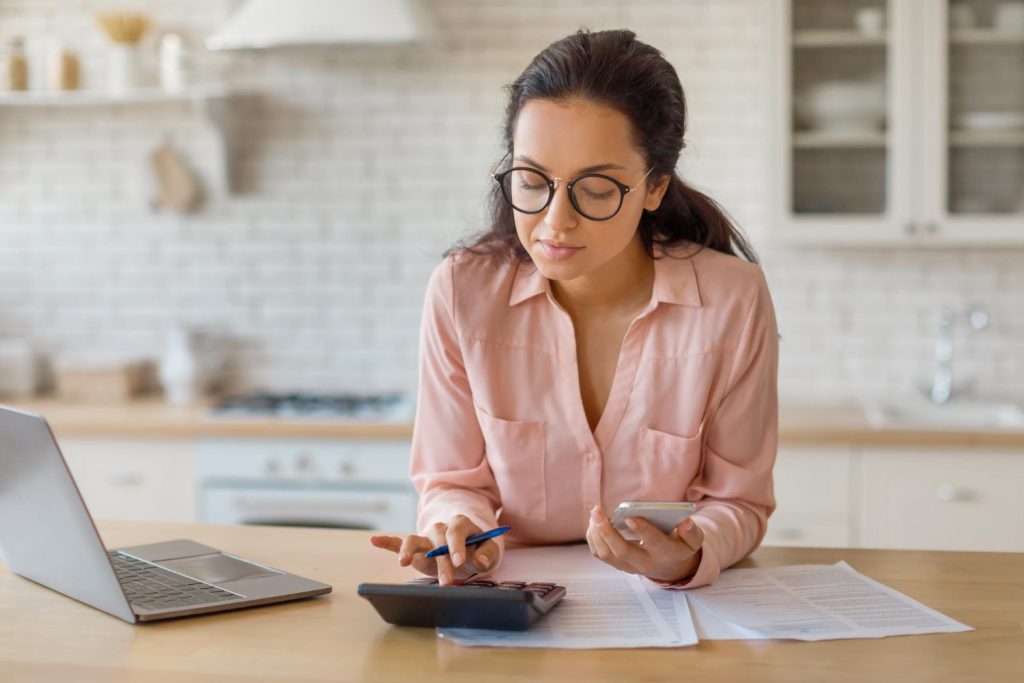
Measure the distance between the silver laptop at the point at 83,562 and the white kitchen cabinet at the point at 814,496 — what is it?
2006mm

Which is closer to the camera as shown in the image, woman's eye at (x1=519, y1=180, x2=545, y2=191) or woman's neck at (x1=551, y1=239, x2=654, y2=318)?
woman's eye at (x1=519, y1=180, x2=545, y2=191)

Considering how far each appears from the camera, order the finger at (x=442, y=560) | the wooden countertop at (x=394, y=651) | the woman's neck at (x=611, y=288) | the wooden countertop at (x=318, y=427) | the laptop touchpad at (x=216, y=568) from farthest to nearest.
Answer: the wooden countertop at (x=318, y=427) < the woman's neck at (x=611, y=288) < the laptop touchpad at (x=216, y=568) < the finger at (x=442, y=560) < the wooden countertop at (x=394, y=651)

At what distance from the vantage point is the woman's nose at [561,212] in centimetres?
174

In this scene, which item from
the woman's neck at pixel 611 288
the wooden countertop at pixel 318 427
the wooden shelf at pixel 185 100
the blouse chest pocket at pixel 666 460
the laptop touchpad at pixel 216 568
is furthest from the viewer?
the wooden shelf at pixel 185 100

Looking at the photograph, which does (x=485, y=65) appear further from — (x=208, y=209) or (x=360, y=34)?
(x=208, y=209)

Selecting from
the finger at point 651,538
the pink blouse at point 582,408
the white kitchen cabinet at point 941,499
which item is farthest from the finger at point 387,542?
the white kitchen cabinet at point 941,499

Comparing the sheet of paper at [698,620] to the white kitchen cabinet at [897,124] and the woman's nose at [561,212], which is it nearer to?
the woman's nose at [561,212]

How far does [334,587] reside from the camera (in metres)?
1.69

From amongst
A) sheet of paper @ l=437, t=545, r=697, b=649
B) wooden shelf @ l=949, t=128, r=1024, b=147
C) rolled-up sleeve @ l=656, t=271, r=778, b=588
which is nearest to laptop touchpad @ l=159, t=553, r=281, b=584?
sheet of paper @ l=437, t=545, r=697, b=649

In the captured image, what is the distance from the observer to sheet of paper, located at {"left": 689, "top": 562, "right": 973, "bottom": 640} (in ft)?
4.82

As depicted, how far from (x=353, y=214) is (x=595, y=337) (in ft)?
7.54

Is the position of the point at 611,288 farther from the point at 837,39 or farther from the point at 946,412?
the point at 946,412

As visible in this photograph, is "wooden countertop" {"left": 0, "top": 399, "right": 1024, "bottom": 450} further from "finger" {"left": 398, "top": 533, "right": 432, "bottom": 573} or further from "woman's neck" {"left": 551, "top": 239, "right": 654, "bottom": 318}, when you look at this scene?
"finger" {"left": 398, "top": 533, "right": 432, "bottom": 573}

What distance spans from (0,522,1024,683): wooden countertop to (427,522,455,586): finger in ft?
0.32
